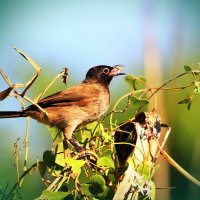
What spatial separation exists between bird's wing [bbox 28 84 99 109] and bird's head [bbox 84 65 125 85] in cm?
34

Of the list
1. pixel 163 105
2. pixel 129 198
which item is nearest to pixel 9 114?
pixel 163 105

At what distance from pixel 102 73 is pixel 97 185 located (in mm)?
3379

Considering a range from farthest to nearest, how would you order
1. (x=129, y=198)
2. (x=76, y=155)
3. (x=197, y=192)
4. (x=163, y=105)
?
(x=163, y=105) → (x=197, y=192) → (x=76, y=155) → (x=129, y=198)

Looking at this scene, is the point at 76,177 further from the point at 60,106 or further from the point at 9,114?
the point at 60,106

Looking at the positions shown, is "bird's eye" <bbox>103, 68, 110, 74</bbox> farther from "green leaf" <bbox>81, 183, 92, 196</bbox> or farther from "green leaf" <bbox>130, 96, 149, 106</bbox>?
"green leaf" <bbox>81, 183, 92, 196</bbox>

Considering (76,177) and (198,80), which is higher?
(198,80)

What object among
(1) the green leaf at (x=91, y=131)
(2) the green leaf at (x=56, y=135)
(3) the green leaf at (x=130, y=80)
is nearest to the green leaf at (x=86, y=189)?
(1) the green leaf at (x=91, y=131)

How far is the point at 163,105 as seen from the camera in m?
4.62

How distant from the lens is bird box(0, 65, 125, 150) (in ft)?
14.3

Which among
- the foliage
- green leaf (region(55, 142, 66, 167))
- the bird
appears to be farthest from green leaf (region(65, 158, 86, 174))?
the bird

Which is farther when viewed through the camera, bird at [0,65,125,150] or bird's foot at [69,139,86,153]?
bird at [0,65,125,150]

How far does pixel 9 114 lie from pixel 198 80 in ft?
6.50

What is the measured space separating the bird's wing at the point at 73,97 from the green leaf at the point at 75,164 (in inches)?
81.4

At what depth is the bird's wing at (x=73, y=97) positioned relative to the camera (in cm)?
457
